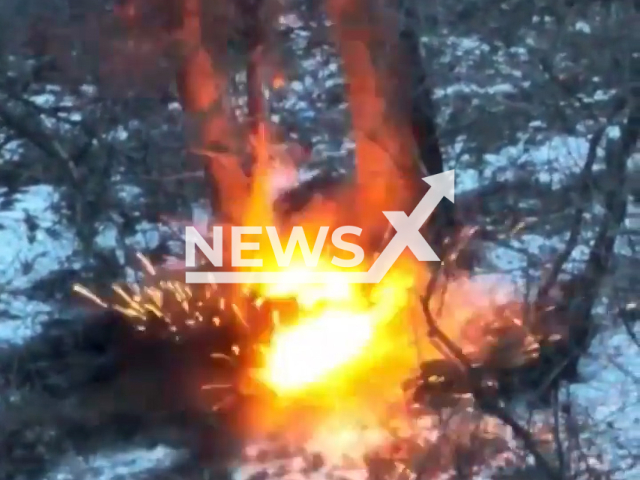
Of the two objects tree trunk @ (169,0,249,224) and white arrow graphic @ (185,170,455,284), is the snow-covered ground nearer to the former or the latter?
white arrow graphic @ (185,170,455,284)


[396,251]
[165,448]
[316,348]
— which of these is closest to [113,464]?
[165,448]

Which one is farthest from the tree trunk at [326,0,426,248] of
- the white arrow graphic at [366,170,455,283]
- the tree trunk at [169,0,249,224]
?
the tree trunk at [169,0,249,224]

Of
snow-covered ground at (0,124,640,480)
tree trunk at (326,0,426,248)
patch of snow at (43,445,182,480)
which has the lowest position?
patch of snow at (43,445,182,480)

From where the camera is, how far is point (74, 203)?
1.15m

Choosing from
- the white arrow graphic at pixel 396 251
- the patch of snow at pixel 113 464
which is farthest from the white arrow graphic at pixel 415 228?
the patch of snow at pixel 113 464

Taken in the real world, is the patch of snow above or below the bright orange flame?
below

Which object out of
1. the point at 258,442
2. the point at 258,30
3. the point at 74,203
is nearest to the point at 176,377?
the point at 258,442

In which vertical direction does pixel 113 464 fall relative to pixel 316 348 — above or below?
below

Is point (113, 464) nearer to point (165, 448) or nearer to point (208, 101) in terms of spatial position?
point (165, 448)

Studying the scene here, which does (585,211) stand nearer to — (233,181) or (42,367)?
(233,181)

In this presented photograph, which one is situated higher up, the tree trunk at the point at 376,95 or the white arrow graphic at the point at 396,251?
the tree trunk at the point at 376,95

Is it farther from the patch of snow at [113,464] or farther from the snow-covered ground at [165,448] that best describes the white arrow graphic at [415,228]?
the patch of snow at [113,464]

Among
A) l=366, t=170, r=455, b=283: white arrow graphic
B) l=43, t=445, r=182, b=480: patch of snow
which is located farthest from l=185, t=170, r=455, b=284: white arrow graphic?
l=43, t=445, r=182, b=480: patch of snow

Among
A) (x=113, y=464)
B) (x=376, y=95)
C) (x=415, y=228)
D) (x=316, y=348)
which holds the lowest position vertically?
(x=113, y=464)
